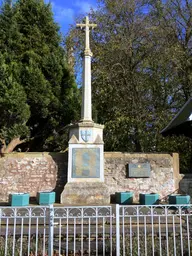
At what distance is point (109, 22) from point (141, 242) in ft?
46.2

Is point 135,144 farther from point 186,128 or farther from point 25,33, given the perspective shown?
point 186,128

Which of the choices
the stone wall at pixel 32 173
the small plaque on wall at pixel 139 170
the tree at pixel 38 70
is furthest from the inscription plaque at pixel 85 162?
the tree at pixel 38 70

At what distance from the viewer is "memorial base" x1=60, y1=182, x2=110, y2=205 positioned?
10.7 metres

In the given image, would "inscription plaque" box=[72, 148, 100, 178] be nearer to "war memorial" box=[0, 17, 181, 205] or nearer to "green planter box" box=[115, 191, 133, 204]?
"war memorial" box=[0, 17, 181, 205]

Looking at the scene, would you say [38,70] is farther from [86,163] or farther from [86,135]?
[86,163]

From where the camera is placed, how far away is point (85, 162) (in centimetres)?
1127

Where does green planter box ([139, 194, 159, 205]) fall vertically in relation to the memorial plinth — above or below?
below

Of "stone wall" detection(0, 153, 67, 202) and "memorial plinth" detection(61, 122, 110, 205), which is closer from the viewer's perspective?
"memorial plinth" detection(61, 122, 110, 205)

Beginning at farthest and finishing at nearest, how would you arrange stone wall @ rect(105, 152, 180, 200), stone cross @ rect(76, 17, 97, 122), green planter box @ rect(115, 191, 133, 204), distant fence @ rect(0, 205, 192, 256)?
stone wall @ rect(105, 152, 180, 200) → stone cross @ rect(76, 17, 97, 122) → green planter box @ rect(115, 191, 133, 204) → distant fence @ rect(0, 205, 192, 256)

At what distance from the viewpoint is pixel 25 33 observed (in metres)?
14.5

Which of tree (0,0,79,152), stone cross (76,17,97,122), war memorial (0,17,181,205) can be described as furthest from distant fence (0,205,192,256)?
tree (0,0,79,152)

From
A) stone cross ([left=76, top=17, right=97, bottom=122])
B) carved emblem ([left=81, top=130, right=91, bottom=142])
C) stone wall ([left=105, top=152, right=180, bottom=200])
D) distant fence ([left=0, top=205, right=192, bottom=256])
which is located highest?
stone cross ([left=76, top=17, right=97, bottom=122])

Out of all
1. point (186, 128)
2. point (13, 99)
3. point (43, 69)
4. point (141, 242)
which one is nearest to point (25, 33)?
point (43, 69)

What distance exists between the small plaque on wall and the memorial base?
6.46 feet
